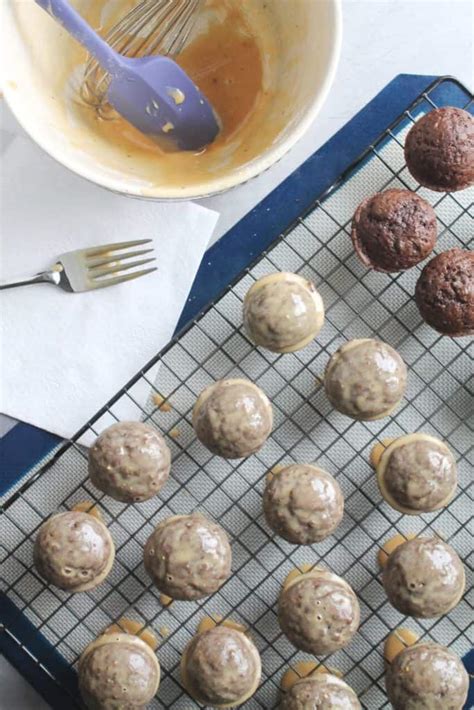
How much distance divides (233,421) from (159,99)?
59 centimetres

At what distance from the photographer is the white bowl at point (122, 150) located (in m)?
1.40

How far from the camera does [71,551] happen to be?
1625 millimetres

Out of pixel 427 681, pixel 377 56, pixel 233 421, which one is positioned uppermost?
pixel 377 56

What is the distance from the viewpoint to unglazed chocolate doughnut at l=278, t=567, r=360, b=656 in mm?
1626

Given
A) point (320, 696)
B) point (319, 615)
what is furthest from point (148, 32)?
point (320, 696)

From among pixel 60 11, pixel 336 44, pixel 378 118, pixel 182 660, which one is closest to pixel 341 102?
pixel 378 118

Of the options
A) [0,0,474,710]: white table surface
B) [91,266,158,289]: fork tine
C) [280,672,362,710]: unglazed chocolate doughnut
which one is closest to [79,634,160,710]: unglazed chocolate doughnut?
[280,672,362,710]: unglazed chocolate doughnut

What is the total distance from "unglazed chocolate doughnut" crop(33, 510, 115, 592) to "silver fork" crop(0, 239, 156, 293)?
→ 1.51 ft

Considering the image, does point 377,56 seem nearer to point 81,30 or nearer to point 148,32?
point 148,32

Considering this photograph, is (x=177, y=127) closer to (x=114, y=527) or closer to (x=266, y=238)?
(x=266, y=238)

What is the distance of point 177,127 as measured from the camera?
61.2 inches

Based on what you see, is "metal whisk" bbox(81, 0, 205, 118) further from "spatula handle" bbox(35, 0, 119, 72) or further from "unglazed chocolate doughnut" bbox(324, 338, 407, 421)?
"unglazed chocolate doughnut" bbox(324, 338, 407, 421)

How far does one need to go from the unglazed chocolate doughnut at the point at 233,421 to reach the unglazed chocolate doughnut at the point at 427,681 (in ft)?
1.59

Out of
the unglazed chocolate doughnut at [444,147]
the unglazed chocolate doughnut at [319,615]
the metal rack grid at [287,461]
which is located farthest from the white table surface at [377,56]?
the unglazed chocolate doughnut at [319,615]
